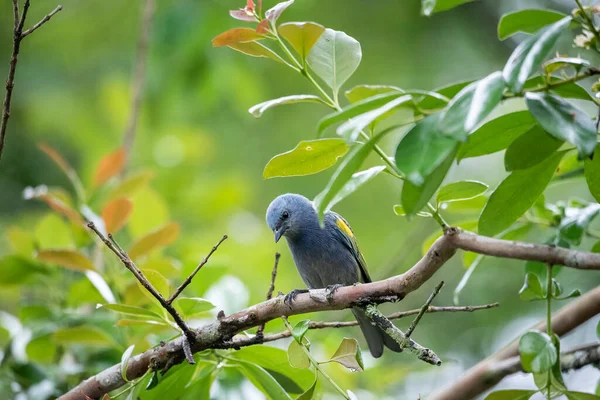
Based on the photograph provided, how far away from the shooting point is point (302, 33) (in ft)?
6.22

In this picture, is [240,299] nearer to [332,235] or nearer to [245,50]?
[332,235]

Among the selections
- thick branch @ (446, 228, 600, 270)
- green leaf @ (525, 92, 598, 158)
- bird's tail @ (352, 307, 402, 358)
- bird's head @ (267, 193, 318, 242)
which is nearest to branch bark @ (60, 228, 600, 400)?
thick branch @ (446, 228, 600, 270)

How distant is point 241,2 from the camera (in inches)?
239

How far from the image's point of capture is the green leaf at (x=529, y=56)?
144 centimetres

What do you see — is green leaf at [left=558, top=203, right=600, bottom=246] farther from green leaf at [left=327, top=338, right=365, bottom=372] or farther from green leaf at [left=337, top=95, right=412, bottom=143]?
green leaf at [left=337, top=95, right=412, bottom=143]

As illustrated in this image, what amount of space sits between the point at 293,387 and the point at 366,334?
0.94 m

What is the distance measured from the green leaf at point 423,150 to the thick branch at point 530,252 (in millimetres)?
342

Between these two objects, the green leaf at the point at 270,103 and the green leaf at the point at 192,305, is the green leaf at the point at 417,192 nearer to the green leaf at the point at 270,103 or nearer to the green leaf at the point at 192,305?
the green leaf at the point at 270,103

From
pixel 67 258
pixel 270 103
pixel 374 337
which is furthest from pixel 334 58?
pixel 374 337

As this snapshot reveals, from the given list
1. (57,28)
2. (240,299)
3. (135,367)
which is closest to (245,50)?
(135,367)

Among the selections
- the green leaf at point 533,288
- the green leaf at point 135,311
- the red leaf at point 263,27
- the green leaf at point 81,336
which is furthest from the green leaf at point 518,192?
the green leaf at point 81,336

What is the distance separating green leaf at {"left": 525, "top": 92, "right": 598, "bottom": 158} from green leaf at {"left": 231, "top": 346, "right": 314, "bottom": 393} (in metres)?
1.44

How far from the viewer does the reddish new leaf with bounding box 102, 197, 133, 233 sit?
11.3 feet

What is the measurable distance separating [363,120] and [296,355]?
3.36ft
